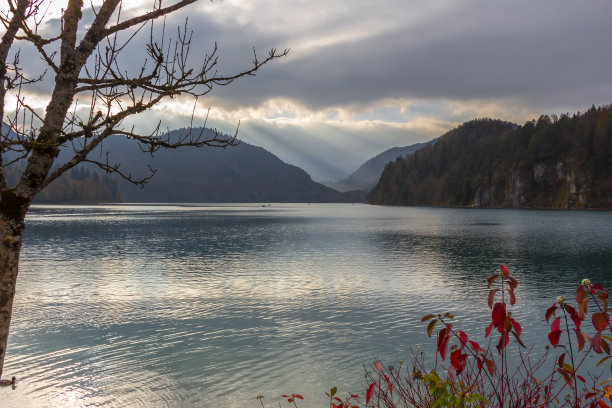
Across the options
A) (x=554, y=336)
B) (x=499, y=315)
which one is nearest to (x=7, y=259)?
(x=499, y=315)

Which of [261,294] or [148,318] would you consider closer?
[148,318]

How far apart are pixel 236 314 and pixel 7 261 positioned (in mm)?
20510

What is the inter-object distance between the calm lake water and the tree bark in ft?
28.2

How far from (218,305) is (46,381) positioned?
535 inches

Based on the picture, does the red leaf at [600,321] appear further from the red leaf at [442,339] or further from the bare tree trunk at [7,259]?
the bare tree trunk at [7,259]

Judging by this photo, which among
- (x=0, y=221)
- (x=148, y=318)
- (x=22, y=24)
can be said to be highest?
(x=22, y=24)

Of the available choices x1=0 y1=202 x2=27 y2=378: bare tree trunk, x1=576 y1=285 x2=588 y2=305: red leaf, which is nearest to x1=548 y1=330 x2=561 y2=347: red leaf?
x1=576 y1=285 x2=588 y2=305: red leaf

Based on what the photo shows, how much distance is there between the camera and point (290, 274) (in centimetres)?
4278

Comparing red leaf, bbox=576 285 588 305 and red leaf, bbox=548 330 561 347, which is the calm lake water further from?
red leaf, bbox=576 285 588 305

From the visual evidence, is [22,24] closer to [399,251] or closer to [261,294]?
[261,294]

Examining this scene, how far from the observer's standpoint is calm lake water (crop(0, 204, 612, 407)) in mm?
17141

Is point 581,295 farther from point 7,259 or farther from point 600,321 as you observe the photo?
point 7,259

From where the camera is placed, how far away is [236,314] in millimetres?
27812

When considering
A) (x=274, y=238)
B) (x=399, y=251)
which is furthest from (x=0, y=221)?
(x=274, y=238)
